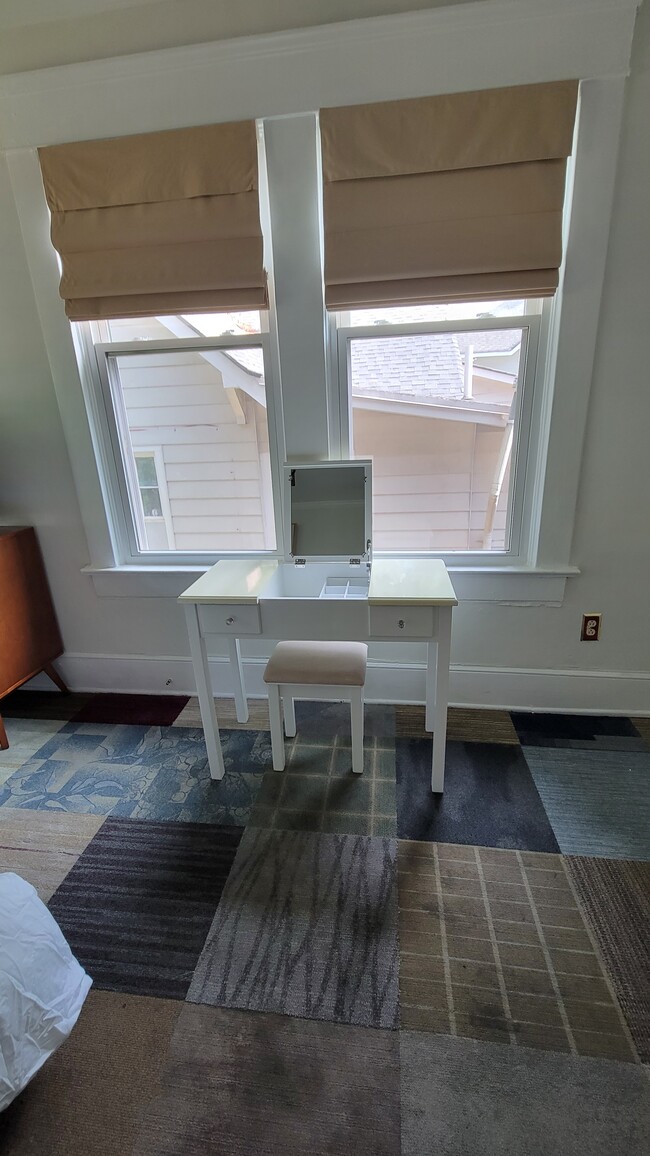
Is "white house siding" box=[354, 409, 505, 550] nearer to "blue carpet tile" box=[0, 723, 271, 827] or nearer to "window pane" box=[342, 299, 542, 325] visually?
"window pane" box=[342, 299, 542, 325]

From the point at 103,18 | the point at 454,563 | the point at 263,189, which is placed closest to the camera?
the point at 103,18

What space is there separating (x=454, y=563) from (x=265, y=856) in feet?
4.14

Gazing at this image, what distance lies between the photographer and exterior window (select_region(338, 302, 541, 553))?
178cm

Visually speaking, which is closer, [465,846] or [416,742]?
[465,846]

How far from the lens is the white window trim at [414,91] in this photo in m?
1.41

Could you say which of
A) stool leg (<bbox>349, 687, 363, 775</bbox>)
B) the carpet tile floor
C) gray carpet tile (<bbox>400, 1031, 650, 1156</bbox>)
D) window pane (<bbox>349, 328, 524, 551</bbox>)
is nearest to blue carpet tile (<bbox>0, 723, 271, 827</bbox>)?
the carpet tile floor

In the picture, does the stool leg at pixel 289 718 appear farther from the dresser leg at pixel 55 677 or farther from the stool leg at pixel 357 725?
the dresser leg at pixel 55 677

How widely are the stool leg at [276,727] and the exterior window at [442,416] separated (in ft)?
2.49

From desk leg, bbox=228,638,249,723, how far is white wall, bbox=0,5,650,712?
391 mm

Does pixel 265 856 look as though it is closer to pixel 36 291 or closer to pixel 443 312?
pixel 443 312

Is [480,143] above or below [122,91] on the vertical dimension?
below

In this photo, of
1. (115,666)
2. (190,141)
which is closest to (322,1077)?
(115,666)

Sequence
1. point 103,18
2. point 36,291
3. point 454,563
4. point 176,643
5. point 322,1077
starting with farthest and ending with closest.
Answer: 1. point 176,643
2. point 454,563
3. point 36,291
4. point 103,18
5. point 322,1077

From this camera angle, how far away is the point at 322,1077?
988 millimetres
